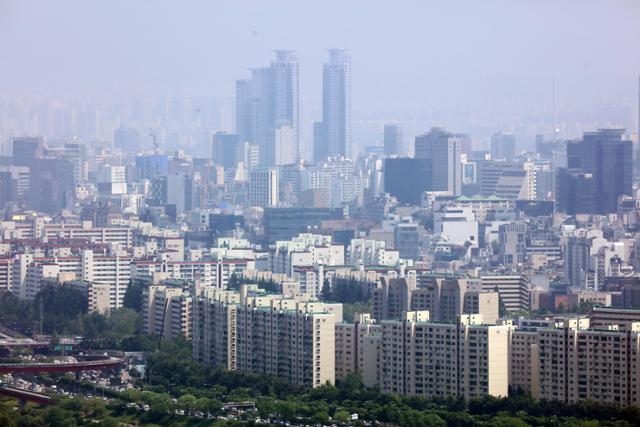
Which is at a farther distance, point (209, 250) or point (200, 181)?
point (200, 181)

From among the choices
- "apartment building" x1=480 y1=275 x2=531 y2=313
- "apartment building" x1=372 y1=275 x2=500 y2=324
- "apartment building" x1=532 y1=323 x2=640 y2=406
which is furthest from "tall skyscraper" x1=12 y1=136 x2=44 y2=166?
"apartment building" x1=532 y1=323 x2=640 y2=406

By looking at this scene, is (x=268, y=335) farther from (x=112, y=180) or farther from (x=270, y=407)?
(x=112, y=180)

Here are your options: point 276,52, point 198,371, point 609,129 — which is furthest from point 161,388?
point 276,52

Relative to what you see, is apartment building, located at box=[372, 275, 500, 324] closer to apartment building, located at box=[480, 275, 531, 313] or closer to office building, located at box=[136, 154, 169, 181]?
apartment building, located at box=[480, 275, 531, 313]

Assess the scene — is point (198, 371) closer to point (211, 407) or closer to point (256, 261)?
point (211, 407)

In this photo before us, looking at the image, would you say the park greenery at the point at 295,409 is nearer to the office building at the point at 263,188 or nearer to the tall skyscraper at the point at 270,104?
the office building at the point at 263,188

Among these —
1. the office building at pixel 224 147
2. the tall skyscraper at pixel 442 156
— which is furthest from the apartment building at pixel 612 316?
the office building at pixel 224 147

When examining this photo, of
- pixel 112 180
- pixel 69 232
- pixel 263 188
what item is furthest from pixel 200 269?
pixel 112 180
